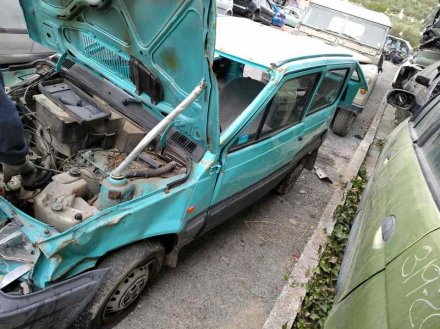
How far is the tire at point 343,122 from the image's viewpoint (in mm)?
6543

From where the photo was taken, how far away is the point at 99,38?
2.57 m

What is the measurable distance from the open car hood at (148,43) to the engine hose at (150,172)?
0.92 ft

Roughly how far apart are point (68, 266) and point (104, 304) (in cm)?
40

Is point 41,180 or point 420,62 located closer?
point 41,180

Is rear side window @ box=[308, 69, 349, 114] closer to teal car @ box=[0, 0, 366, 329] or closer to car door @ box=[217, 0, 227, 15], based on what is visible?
teal car @ box=[0, 0, 366, 329]

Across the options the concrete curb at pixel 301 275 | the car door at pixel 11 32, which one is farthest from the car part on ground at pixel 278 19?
the car door at pixel 11 32

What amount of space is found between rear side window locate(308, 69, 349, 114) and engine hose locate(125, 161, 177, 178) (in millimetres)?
1890

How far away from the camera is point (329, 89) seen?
12.9 ft

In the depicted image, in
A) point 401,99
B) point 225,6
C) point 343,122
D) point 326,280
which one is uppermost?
point 401,99

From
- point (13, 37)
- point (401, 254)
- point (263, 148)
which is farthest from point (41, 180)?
point (13, 37)

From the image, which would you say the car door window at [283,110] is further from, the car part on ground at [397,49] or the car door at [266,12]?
the car part on ground at [397,49]

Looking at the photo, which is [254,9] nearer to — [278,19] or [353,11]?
[278,19]

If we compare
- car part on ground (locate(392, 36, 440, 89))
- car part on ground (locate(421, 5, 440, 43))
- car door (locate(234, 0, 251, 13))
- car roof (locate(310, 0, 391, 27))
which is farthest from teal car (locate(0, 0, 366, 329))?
car door (locate(234, 0, 251, 13))

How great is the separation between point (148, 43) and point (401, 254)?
1.84 meters
